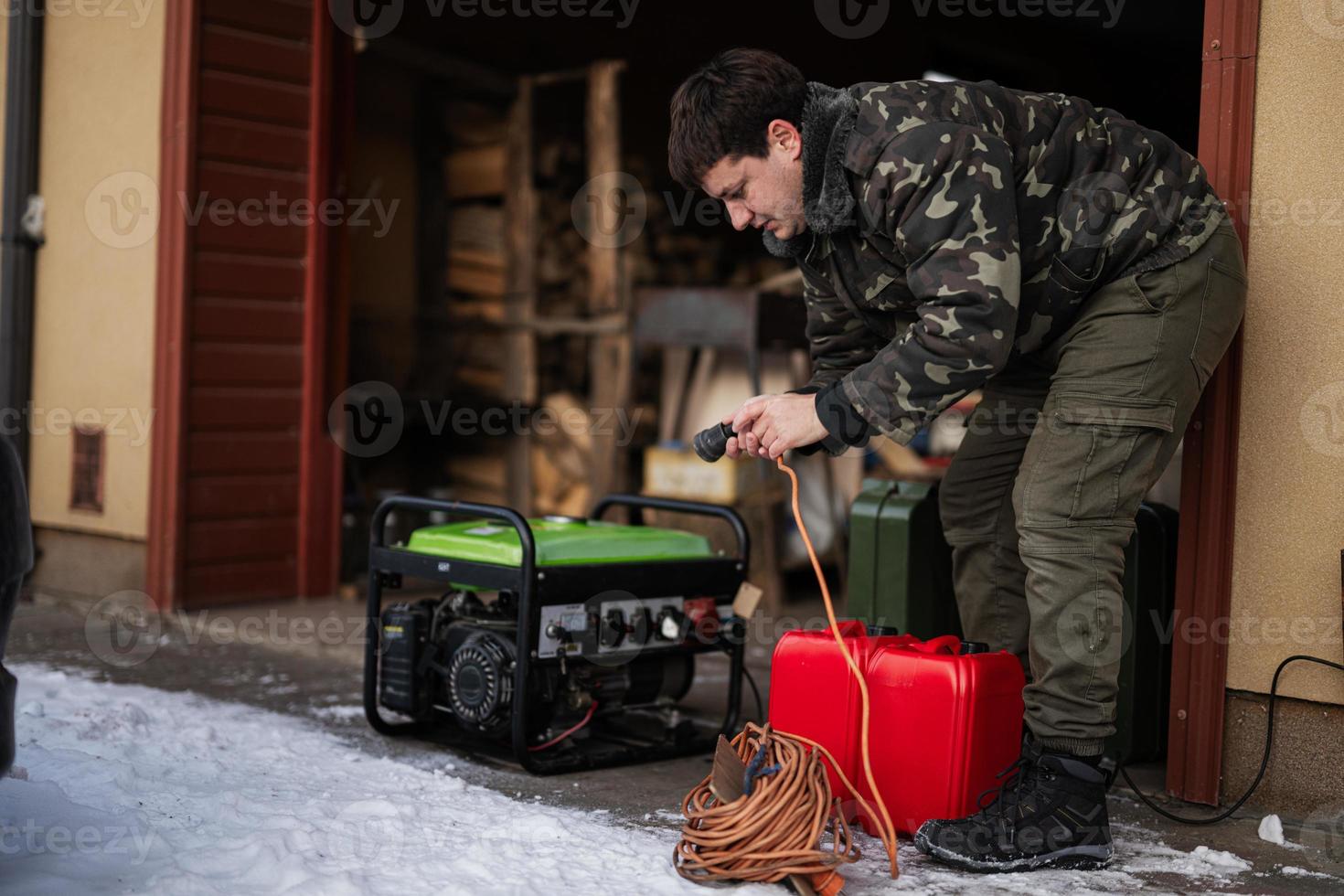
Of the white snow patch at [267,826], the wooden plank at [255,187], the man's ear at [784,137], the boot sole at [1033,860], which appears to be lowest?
the white snow patch at [267,826]

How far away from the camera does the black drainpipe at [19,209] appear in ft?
19.0

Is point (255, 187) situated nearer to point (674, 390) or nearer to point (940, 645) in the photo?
point (674, 390)

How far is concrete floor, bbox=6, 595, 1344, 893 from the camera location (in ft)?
8.92

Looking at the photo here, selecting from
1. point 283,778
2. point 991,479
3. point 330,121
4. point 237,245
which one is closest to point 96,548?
point 237,245

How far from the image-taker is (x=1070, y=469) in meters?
2.62

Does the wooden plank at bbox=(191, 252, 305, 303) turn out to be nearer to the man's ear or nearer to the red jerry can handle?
the man's ear

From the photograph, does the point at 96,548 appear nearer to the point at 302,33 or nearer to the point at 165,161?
the point at 165,161

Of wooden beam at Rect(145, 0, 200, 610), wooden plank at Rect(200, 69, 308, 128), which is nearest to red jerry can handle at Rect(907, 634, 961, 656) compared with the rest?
wooden beam at Rect(145, 0, 200, 610)

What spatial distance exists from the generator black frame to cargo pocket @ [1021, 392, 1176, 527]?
954 mm

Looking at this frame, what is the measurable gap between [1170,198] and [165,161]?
157 inches

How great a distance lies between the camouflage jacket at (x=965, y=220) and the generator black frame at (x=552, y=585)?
0.72 metres

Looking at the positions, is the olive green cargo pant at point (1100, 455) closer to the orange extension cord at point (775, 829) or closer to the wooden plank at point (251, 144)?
the orange extension cord at point (775, 829)

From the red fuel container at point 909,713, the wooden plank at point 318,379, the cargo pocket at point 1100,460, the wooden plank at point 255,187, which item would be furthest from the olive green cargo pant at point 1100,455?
the wooden plank at point 255,187

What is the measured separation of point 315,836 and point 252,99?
3.63 meters
